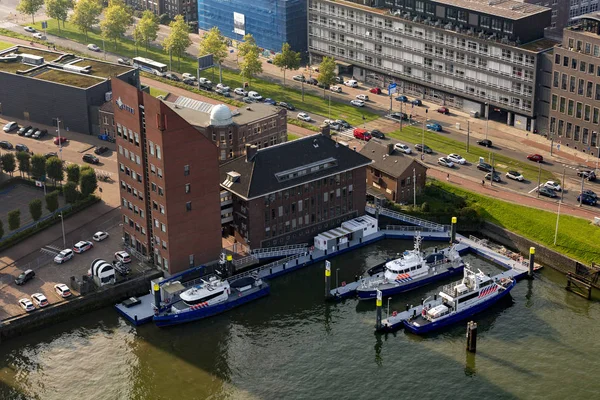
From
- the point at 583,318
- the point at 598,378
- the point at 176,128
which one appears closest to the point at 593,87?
the point at 583,318

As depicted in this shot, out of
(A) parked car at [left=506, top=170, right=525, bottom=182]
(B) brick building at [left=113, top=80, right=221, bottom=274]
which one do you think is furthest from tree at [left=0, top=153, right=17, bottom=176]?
(A) parked car at [left=506, top=170, right=525, bottom=182]

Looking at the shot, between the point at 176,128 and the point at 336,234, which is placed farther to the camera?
the point at 336,234

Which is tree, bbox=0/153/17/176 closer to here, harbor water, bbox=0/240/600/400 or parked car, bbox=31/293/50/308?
parked car, bbox=31/293/50/308

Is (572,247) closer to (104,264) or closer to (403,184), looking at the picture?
(403,184)

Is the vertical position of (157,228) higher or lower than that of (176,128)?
lower

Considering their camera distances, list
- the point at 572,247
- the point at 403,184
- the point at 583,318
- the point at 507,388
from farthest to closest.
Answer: the point at 403,184 → the point at 572,247 → the point at 583,318 → the point at 507,388

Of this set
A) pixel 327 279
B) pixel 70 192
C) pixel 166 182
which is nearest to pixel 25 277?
pixel 166 182

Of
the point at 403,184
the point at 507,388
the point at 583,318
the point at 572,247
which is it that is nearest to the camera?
the point at 507,388

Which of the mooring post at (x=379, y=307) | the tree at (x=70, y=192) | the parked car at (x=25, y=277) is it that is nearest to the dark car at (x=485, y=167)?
the mooring post at (x=379, y=307)
